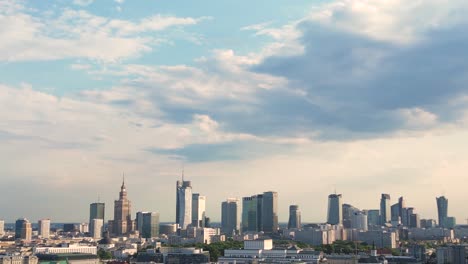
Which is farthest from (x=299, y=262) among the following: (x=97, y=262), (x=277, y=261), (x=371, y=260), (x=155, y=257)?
(x=97, y=262)

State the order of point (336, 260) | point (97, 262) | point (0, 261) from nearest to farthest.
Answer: point (0, 261) < point (336, 260) < point (97, 262)

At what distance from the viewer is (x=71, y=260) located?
183 metres

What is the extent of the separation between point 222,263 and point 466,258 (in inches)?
2790

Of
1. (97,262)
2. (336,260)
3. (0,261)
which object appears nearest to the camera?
(0,261)

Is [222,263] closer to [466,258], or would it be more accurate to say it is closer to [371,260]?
[371,260]

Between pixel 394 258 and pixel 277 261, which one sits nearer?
pixel 277 261

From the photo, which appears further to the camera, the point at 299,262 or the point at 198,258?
the point at 198,258

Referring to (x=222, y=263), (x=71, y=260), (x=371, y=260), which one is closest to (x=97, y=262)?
(x=71, y=260)

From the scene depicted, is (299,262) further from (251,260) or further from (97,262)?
(97,262)

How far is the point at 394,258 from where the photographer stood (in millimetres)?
184375

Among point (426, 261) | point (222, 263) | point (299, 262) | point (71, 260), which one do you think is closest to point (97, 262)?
point (71, 260)

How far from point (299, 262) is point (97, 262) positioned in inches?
2392

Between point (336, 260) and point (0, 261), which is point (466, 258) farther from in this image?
point (0, 261)

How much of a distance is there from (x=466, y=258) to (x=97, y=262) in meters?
102
